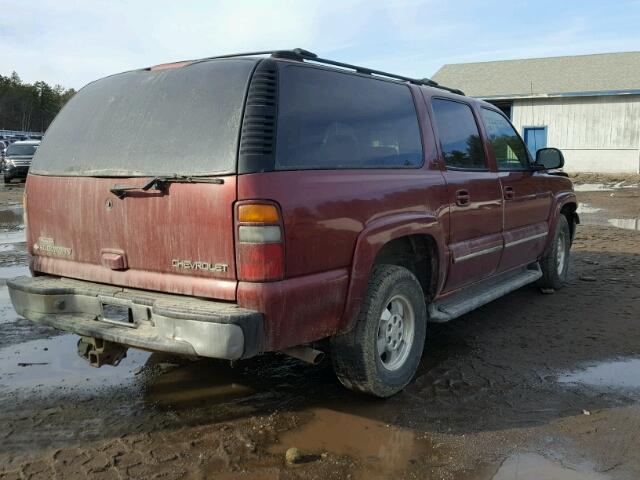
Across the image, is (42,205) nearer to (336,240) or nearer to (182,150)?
(182,150)

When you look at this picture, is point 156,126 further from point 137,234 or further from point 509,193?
point 509,193

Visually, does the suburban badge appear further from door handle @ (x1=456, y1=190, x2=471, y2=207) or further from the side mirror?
the side mirror

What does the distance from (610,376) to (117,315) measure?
3.42 metres

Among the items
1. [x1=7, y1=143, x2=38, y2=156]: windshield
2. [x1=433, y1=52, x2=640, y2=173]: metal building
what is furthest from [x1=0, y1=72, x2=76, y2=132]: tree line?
[x1=433, y1=52, x2=640, y2=173]: metal building

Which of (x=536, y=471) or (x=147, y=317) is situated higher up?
(x=147, y=317)

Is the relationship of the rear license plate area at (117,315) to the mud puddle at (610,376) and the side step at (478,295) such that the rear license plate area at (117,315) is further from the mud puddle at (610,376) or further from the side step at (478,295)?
the mud puddle at (610,376)

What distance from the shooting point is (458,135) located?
16.0 ft

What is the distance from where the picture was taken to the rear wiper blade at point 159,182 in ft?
10.0

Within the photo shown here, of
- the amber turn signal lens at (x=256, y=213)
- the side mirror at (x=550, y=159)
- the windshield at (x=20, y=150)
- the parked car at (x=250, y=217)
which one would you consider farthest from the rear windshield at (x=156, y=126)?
the windshield at (x=20, y=150)

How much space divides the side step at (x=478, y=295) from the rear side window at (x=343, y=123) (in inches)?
43.4

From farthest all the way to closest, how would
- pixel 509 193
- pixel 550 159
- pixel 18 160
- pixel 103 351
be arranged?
pixel 18 160 → pixel 550 159 → pixel 509 193 → pixel 103 351

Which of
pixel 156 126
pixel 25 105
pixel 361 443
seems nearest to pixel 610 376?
pixel 361 443

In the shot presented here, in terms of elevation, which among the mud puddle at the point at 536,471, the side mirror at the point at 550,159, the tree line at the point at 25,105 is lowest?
the mud puddle at the point at 536,471

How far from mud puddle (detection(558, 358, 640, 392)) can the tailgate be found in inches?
106
